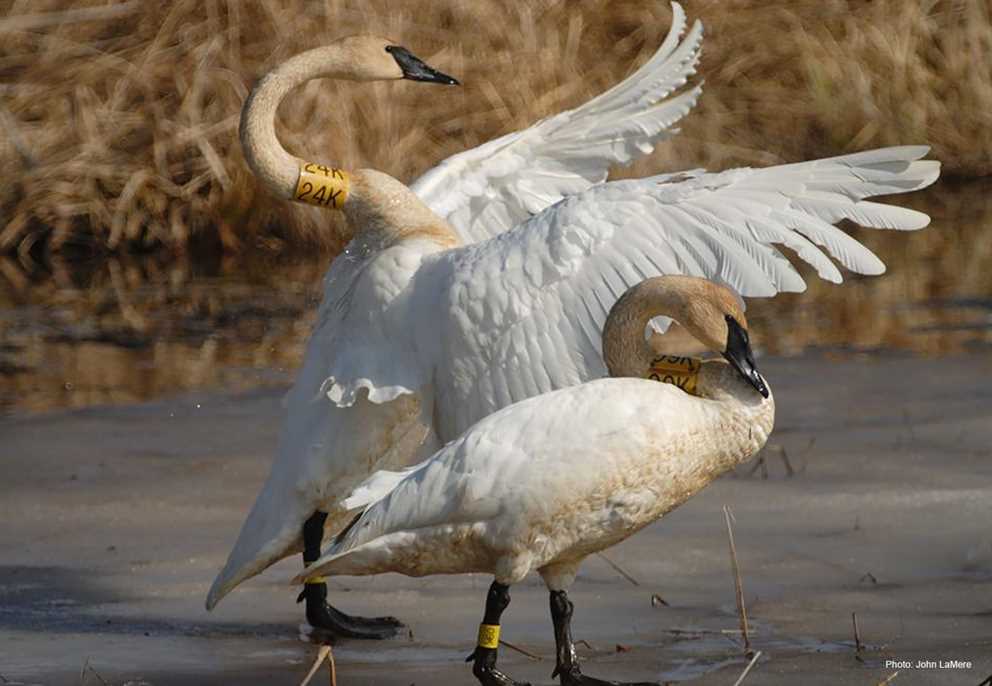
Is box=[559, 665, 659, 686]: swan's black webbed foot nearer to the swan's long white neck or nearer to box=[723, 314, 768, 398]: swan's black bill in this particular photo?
box=[723, 314, 768, 398]: swan's black bill

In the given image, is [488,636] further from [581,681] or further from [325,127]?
[325,127]

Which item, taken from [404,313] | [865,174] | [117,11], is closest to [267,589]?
[404,313]

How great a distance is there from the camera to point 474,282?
17.5ft

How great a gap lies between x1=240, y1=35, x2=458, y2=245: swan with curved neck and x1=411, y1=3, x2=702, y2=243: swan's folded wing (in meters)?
0.35

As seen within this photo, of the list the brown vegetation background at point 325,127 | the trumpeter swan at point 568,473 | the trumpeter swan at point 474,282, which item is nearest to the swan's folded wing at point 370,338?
the trumpeter swan at point 474,282

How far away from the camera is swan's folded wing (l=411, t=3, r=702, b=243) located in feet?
21.1

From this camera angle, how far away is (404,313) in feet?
18.1

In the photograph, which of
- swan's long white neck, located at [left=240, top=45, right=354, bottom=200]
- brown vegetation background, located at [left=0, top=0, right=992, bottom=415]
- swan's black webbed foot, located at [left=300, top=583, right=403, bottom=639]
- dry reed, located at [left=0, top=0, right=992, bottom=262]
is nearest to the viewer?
swan's black webbed foot, located at [left=300, top=583, right=403, bottom=639]

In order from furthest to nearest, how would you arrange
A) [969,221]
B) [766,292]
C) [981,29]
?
1. [981,29]
2. [969,221]
3. [766,292]

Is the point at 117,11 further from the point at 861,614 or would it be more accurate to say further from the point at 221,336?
the point at 861,614

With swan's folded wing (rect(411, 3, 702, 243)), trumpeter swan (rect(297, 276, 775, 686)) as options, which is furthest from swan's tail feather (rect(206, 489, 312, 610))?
swan's folded wing (rect(411, 3, 702, 243))

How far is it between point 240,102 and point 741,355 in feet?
28.2

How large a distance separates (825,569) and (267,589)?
1677 millimetres

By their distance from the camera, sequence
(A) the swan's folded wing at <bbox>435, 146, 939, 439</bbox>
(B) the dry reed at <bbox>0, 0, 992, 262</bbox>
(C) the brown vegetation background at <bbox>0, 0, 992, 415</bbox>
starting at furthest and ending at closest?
(B) the dry reed at <bbox>0, 0, 992, 262</bbox>
(C) the brown vegetation background at <bbox>0, 0, 992, 415</bbox>
(A) the swan's folded wing at <bbox>435, 146, 939, 439</bbox>
